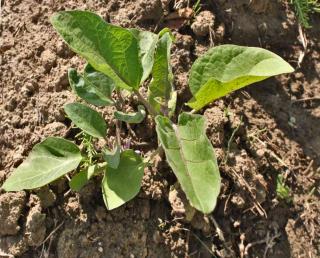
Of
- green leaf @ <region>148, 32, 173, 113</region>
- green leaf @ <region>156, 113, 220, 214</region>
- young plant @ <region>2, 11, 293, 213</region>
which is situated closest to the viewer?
green leaf @ <region>156, 113, 220, 214</region>

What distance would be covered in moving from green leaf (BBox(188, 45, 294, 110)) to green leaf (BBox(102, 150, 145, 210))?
282 millimetres

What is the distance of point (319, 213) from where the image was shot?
2.10 m

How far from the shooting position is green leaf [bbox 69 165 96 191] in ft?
5.97

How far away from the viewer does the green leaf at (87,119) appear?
181 cm

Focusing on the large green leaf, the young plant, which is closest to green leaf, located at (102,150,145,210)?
the young plant

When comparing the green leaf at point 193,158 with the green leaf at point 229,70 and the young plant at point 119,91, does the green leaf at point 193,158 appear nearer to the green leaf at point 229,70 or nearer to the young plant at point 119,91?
the young plant at point 119,91

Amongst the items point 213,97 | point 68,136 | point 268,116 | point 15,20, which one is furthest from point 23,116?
point 268,116

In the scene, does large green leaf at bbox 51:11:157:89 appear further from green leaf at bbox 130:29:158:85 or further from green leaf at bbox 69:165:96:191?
green leaf at bbox 69:165:96:191

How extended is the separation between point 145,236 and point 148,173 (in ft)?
0.73

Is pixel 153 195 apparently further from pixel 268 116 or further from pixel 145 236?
pixel 268 116

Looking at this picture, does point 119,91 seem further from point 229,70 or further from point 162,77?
point 229,70

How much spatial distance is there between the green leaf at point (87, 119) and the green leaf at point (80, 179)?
12 cm

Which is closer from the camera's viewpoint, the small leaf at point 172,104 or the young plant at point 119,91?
the young plant at point 119,91

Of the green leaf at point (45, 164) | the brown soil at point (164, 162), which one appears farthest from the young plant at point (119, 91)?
the brown soil at point (164, 162)
